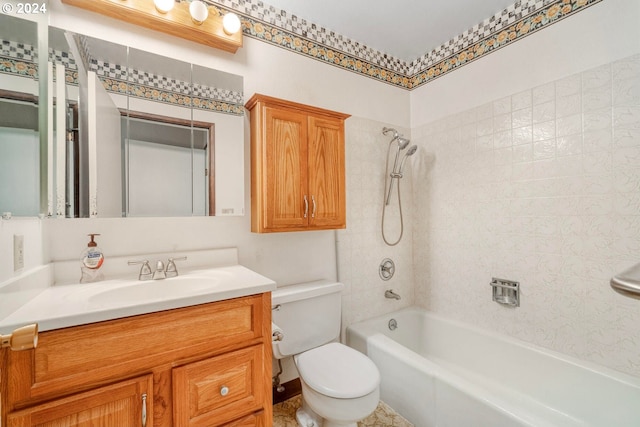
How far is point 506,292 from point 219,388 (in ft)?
5.79

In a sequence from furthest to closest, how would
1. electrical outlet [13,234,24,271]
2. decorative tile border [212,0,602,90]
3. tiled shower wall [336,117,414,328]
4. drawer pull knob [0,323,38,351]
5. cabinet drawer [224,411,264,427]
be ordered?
1. tiled shower wall [336,117,414,328]
2. decorative tile border [212,0,602,90]
3. cabinet drawer [224,411,264,427]
4. electrical outlet [13,234,24,271]
5. drawer pull knob [0,323,38,351]

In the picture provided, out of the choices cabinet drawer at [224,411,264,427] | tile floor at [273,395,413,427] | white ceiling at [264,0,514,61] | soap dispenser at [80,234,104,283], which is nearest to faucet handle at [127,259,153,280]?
soap dispenser at [80,234,104,283]

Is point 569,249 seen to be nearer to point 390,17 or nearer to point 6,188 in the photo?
point 390,17

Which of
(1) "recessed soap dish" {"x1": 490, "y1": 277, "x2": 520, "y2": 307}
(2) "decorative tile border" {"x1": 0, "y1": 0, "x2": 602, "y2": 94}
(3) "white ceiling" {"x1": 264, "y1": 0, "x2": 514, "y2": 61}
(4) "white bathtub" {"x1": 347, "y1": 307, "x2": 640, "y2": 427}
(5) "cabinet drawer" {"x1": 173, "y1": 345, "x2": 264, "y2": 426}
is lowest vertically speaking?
(4) "white bathtub" {"x1": 347, "y1": 307, "x2": 640, "y2": 427}

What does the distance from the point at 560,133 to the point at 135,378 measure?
2293 millimetres

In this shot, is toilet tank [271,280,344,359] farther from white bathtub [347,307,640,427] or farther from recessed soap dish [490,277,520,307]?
recessed soap dish [490,277,520,307]

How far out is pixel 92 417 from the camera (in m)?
0.86

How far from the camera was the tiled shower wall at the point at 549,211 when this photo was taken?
140 centimetres

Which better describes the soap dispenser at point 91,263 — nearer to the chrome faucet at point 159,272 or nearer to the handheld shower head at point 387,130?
the chrome faucet at point 159,272

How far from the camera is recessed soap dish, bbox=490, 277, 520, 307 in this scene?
1773mm

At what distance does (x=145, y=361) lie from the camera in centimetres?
92

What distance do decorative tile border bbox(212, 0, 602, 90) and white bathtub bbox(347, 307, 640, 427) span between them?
1.91 m

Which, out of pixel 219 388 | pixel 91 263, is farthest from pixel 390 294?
pixel 91 263

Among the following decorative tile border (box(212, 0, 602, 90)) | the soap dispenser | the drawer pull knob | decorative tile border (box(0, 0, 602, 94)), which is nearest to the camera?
the drawer pull knob
